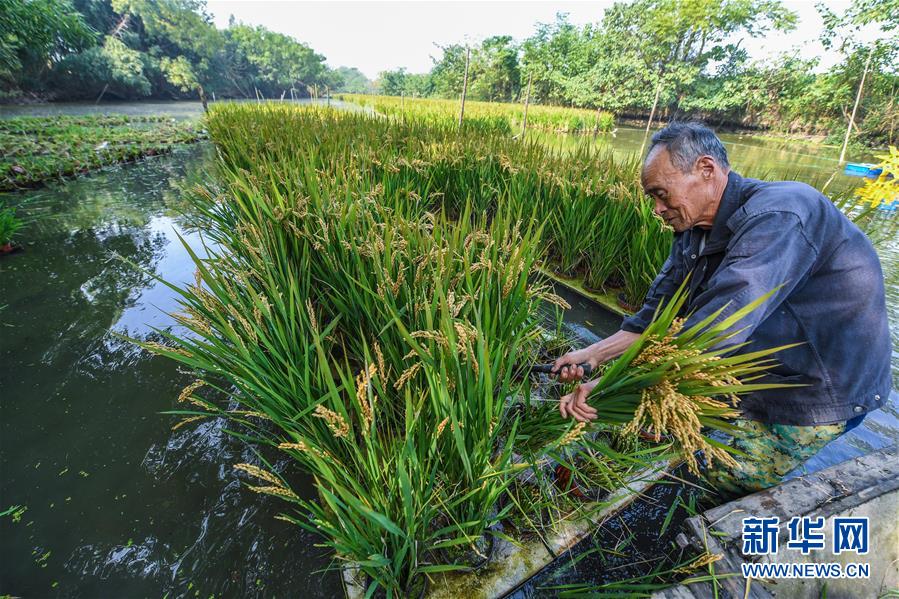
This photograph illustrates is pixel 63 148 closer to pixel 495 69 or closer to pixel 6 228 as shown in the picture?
pixel 6 228

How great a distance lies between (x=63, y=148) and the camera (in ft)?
25.6

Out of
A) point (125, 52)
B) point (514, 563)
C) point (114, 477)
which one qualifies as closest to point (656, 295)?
point (514, 563)

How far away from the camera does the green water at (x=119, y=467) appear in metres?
1.48

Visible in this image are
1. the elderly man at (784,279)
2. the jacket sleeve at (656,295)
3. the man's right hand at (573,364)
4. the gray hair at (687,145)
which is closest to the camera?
the elderly man at (784,279)

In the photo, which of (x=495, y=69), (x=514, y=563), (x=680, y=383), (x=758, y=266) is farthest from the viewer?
(x=495, y=69)

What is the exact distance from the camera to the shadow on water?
4.86 ft

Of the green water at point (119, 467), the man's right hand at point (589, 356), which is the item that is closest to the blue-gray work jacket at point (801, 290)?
the man's right hand at point (589, 356)

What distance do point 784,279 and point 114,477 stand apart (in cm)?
310

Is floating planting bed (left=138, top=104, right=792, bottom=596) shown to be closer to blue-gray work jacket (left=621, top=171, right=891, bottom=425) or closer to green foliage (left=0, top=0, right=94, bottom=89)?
blue-gray work jacket (left=621, top=171, right=891, bottom=425)

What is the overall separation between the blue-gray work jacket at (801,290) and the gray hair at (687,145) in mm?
169

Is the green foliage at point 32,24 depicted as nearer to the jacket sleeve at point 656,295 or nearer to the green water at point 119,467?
the green water at point 119,467

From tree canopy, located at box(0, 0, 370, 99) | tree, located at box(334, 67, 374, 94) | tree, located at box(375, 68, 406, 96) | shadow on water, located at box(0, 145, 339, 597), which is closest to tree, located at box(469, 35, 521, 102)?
tree canopy, located at box(0, 0, 370, 99)

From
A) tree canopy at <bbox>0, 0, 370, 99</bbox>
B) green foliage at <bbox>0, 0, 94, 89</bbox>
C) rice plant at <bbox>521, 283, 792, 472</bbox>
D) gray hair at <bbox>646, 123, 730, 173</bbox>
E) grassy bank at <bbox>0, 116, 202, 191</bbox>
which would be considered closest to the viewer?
rice plant at <bbox>521, 283, 792, 472</bbox>

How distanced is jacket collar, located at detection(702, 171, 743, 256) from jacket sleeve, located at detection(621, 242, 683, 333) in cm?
27
